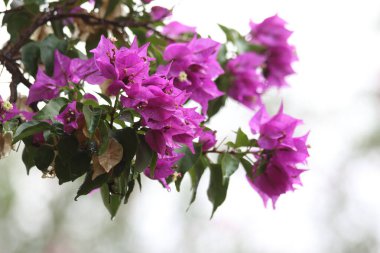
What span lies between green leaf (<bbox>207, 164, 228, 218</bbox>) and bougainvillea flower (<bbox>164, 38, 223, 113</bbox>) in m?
0.09

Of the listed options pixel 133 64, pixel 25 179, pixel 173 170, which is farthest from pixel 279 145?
pixel 25 179

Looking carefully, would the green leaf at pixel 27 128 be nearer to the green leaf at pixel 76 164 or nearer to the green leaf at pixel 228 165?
the green leaf at pixel 76 164

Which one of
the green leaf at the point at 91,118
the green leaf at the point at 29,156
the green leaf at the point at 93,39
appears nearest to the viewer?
the green leaf at the point at 91,118

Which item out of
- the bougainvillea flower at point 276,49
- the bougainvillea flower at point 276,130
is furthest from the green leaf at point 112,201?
the bougainvillea flower at point 276,49

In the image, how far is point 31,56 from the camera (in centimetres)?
92

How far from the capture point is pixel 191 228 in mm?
5039

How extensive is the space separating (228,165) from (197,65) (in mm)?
156

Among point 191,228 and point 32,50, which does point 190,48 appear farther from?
point 191,228

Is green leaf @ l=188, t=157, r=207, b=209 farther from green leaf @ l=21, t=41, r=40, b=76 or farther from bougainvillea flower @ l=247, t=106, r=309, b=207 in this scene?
green leaf @ l=21, t=41, r=40, b=76

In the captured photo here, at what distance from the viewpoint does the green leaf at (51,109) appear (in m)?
0.70

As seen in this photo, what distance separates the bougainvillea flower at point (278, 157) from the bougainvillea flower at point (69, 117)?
28 centimetres

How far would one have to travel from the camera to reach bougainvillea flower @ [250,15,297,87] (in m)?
1.16

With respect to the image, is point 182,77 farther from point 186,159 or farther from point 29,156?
point 29,156

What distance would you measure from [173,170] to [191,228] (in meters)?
4.31
